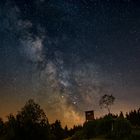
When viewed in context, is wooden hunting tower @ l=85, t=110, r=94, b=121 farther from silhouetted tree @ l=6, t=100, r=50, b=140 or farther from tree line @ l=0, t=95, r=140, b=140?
silhouetted tree @ l=6, t=100, r=50, b=140

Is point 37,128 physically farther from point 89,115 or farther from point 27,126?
point 89,115

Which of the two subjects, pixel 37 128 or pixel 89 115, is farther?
pixel 89 115

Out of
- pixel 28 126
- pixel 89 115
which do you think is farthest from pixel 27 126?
pixel 89 115

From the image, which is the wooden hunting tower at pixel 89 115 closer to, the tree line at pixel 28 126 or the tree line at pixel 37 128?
the tree line at pixel 37 128

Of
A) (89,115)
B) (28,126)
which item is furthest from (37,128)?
(89,115)

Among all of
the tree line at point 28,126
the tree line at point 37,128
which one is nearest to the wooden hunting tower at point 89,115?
the tree line at point 37,128

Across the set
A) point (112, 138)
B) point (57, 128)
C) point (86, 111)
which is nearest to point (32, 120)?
point (112, 138)

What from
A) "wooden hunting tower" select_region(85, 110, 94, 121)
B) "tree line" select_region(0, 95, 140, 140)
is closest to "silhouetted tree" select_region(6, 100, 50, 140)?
"tree line" select_region(0, 95, 140, 140)

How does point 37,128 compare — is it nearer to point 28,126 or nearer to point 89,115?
point 28,126

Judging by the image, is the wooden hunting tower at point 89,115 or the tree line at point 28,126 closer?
the tree line at point 28,126

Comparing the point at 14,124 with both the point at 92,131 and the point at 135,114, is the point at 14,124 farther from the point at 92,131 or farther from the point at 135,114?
the point at 135,114

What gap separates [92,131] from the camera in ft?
285

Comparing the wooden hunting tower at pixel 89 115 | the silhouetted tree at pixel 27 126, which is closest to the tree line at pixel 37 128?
the silhouetted tree at pixel 27 126

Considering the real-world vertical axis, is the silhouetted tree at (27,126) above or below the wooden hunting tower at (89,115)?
below
